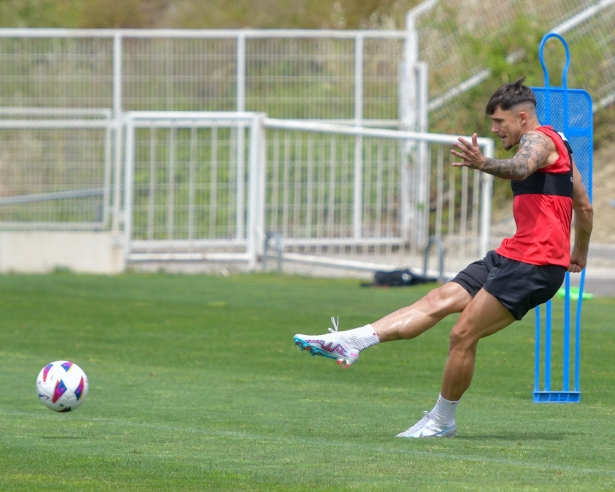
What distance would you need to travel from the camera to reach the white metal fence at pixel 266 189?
66.4ft

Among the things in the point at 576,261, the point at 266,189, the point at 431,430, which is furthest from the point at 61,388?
the point at 266,189

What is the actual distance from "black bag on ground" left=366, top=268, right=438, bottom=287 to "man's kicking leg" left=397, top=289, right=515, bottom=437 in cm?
1043

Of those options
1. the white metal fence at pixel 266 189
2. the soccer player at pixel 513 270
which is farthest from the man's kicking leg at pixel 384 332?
the white metal fence at pixel 266 189

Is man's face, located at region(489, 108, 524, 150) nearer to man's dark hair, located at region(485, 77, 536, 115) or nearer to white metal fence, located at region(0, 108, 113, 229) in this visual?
man's dark hair, located at region(485, 77, 536, 115)

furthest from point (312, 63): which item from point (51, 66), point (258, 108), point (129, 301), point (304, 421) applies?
point (304, 421)

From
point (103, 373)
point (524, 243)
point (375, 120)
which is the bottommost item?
point (103, 373)

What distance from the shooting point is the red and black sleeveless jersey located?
282 inches

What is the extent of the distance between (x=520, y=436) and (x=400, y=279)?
10487mm

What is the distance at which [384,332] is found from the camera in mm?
7281

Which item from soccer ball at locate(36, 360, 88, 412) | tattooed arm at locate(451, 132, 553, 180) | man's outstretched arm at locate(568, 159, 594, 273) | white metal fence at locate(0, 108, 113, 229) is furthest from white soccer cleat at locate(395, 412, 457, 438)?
white metal fence at locate(0, 108, 113, 229)

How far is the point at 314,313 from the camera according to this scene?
1463 centimetres

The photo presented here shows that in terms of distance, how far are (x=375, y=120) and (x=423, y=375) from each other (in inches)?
472

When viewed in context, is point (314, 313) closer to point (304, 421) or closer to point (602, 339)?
point (602, 339)

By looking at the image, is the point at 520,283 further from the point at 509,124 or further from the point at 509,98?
the point at 509,98
